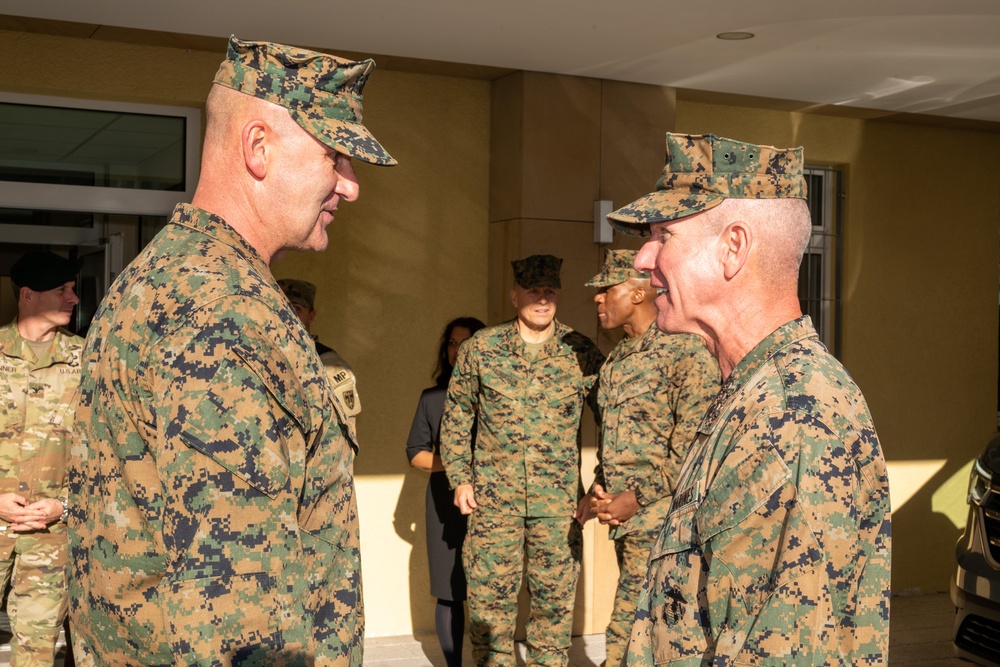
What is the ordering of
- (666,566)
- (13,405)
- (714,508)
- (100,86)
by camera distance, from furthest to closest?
(100,86)
(13,405)
(666,566)
(714,508)

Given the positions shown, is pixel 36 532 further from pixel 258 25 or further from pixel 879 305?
pixel 879 305

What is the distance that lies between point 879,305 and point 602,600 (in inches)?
125

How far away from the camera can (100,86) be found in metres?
5.96

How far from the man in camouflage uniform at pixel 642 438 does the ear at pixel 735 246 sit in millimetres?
2989

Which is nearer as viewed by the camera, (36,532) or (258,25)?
(36,532)

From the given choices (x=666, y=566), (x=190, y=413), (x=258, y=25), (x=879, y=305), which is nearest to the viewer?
(x=190, y=413)

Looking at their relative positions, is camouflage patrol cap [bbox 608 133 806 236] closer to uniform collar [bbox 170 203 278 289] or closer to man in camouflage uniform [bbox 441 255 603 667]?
uniform collar [bbox 170 203 278 289]

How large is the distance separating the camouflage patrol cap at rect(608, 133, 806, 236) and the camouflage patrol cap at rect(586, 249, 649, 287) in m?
3.27

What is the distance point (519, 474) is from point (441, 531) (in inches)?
23.5

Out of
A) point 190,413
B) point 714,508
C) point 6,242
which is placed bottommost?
Result: point 714,508

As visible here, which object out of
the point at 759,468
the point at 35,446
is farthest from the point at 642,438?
the point at 759,468

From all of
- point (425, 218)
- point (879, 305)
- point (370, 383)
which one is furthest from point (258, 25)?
point (879, 305)

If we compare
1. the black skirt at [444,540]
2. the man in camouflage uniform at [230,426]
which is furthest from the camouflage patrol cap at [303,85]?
the black skirt at [444,540]

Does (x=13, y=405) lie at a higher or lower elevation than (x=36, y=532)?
higher
